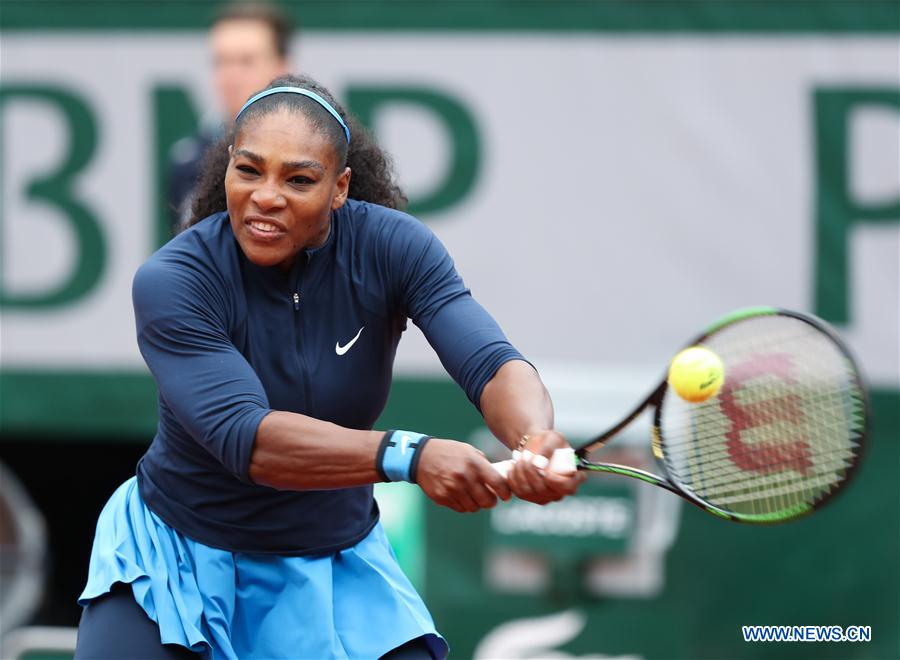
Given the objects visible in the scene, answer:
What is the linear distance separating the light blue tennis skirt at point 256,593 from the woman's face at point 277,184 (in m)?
0.60

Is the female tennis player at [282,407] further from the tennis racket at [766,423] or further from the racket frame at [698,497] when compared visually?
the tennis racket at [766,423]

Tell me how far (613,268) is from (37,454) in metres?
2.50

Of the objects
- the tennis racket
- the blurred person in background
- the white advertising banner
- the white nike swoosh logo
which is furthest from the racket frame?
the white advertising banner

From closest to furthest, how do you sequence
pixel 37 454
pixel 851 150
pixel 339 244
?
pixel 339 244 → pixel 851 150 → pixel 37 454

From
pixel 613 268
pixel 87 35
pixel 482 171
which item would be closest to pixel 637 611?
pixel 613 268

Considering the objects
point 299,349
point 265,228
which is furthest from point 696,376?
point 265,228

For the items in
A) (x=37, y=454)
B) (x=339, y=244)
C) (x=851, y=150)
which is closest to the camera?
(x=339, y=244)

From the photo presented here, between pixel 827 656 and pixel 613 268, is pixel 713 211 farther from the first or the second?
pixel 827 656

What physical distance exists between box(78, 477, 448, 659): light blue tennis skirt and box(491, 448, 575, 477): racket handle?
20.9 inches

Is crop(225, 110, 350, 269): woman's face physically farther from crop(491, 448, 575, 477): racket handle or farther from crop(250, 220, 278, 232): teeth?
crop(491, 448, 575, 477): racket handle

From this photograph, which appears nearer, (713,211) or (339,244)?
(339,244)

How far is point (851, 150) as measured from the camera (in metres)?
5.36

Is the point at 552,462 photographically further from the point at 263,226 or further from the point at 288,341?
the point at 263,226

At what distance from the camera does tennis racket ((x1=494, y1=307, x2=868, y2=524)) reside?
2969 mm
